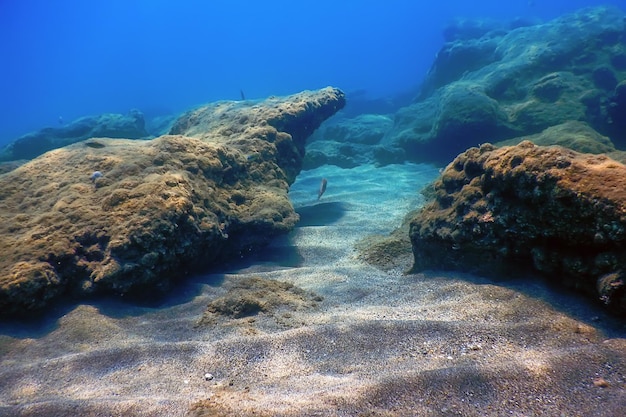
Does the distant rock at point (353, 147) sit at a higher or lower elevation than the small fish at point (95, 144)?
lower

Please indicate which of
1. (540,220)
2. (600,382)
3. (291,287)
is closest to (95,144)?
(291,287)

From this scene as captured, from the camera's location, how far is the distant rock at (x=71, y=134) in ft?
57.0

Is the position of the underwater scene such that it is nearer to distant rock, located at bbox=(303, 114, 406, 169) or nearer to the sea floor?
the sea floor

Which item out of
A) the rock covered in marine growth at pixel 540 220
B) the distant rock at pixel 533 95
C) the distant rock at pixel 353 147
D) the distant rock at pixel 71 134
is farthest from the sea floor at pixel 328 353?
the distant rock at pixel 71 134

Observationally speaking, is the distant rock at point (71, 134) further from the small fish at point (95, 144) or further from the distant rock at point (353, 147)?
the small fish at point (95, 144)

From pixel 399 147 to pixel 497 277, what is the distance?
12.6 metres

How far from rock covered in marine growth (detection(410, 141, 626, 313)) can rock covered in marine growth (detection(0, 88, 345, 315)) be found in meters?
3.13

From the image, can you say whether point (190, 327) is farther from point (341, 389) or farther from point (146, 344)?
point (341, 389)

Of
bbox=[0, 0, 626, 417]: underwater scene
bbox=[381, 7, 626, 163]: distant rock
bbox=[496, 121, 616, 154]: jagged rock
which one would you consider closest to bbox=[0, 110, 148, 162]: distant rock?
bbox=[0, 0, 626, 417]: underwater scene

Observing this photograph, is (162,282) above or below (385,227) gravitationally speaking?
above

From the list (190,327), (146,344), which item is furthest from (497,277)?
(146,344)

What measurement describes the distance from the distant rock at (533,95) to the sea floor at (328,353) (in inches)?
403

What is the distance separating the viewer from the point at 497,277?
373 cm

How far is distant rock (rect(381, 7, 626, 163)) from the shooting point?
39.1 feet
